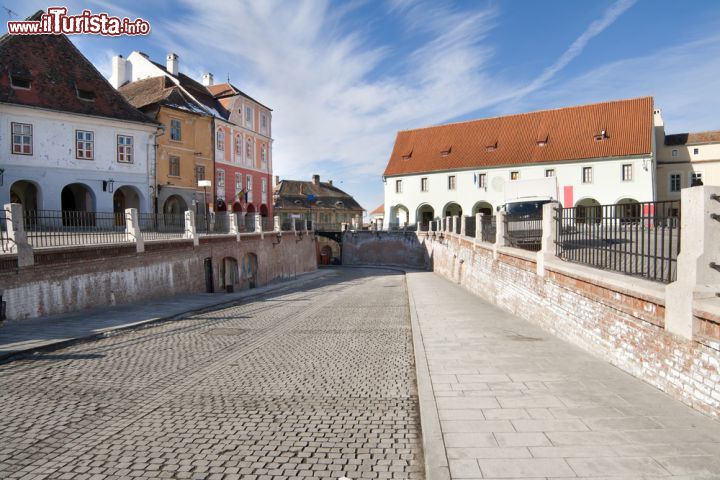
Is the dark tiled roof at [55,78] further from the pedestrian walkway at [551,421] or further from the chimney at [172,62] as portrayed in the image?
the pedestrian walkway at [551,421]

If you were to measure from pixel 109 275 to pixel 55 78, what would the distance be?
17319 millimetres

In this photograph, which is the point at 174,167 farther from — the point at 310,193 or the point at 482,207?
the point at 310,193

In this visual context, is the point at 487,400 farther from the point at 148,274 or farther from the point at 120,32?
the point at 120,32

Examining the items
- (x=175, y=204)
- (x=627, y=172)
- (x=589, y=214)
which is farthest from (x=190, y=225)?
(x=627, y=172)

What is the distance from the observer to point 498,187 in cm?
4612

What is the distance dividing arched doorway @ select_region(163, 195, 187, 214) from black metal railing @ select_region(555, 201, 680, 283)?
29.1m

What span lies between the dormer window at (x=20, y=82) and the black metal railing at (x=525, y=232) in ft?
81.6

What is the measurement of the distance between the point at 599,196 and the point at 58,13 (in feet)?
138

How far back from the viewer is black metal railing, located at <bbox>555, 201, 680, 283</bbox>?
671cm

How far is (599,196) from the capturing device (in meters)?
41.8

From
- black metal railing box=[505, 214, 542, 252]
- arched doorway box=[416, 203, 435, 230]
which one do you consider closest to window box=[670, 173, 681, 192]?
arched doorway box=[416, 203, 435, 230]

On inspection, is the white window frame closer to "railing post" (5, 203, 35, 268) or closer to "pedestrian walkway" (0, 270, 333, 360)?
"pedestrian walkway" (0, 270, 333, 360)

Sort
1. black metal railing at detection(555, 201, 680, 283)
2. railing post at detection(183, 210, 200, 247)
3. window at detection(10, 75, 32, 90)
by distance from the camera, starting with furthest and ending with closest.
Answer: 1. window at detection(10, 75, 32, 90)
2. railing post at detection(183, 210, 200, 247)
3. black metal railing at detection(555, 201, 680, 283)

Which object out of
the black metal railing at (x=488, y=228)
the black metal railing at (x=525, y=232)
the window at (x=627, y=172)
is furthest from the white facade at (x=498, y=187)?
the black metal railing at (x=525, y=232)
